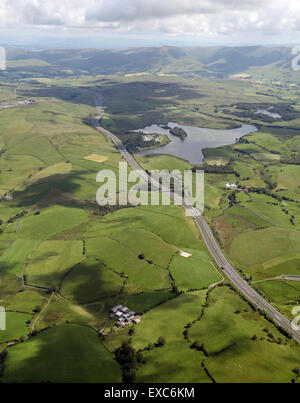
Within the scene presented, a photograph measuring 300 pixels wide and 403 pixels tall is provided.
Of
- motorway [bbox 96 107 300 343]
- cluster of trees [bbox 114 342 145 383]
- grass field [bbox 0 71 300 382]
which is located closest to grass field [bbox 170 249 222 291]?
grass field [bbox 0 71 300 382]

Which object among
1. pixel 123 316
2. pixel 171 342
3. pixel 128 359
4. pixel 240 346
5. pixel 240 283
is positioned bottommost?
pixel 240 283

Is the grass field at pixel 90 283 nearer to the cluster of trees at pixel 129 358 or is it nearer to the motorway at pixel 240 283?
the cluster of trees at pixel 129 358

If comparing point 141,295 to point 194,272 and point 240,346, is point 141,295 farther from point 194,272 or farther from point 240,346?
point 240,346

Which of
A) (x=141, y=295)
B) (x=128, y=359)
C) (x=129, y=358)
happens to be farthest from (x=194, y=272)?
(x=128, y=359)

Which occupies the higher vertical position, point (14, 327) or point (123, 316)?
point (123, 316)

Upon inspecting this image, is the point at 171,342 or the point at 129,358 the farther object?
the point at 171,342

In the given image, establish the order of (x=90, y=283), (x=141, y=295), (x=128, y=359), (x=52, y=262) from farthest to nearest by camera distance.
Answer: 1. (x=52, y=262)
2. (x=90, y=283)
3. (x=141, y=295)
4. (x=128, y=359)

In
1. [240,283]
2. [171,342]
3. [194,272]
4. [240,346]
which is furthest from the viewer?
[194,272]

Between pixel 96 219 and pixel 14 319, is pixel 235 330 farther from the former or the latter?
pixel 96 219
